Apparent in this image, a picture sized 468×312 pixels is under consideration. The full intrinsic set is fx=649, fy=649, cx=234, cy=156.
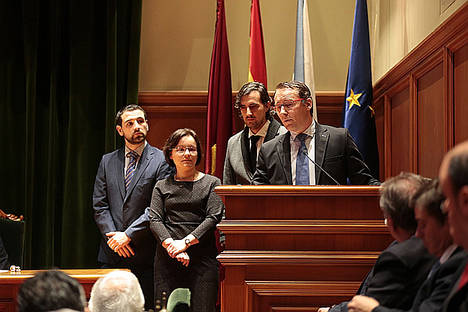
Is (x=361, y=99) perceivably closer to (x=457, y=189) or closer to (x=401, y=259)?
(x=401, y=259)

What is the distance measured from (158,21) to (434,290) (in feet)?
15.0

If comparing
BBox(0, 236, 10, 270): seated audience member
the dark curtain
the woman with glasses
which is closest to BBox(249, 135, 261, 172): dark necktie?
the woman with glasses

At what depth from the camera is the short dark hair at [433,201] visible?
1799 millimetres

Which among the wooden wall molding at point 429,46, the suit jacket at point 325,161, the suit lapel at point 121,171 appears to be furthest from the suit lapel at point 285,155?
the suit lapel at point 121,171

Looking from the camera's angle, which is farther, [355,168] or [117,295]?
[355,168]

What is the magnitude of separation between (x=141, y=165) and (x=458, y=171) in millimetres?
3213

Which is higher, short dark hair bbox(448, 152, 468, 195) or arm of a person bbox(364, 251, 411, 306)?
short dark hair bbox(448, 152, 468, 195)

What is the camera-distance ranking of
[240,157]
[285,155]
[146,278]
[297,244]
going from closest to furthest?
[297,244] → [285,155] → [240,157] → [146,278]

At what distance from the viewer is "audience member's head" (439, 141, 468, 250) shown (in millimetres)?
1434

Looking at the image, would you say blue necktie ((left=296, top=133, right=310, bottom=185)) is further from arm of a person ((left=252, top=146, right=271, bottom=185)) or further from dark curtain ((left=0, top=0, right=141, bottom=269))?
dark curtain ((left=0, top=0, right=141, bottom=269))

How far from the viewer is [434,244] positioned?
183 centimetres

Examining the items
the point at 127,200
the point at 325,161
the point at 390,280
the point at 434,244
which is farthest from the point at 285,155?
the point at 434,244

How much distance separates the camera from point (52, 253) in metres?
5.45

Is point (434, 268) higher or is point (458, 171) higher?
point (458, 171)
